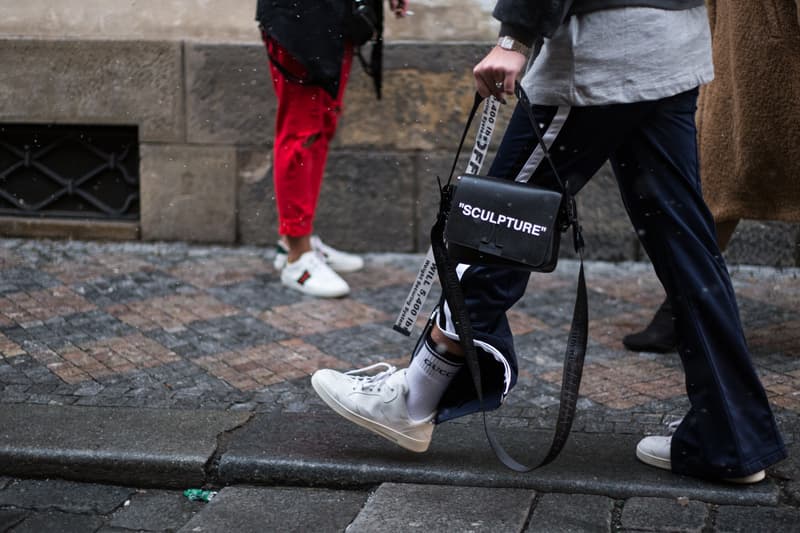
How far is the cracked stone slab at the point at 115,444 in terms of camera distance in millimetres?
3236

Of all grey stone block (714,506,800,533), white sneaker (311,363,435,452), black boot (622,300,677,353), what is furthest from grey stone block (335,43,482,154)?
grey stone block (714,506,800,533)

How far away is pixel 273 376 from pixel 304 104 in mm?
1419

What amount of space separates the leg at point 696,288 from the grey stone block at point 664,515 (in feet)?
0.48

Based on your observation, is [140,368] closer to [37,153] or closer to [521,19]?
[521,19]

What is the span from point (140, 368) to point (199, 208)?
6.71 feet

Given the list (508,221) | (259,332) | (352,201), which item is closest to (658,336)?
(259,332)

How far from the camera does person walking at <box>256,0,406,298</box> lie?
474 centimetres

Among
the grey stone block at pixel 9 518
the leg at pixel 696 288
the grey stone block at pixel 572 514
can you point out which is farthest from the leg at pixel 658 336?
the grey stone block at pixel 9 518

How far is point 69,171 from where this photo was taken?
6211 millimetres

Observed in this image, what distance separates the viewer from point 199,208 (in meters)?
6.03

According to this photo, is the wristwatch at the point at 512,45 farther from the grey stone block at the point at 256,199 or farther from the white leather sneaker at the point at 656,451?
the grey stone block at the point at 256,199

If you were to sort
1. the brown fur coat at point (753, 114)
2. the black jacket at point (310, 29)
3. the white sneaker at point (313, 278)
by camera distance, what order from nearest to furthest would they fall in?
the brown fur coat at point (753, 114) < the black jacket at point (310, 29) < the white sneaker at point (313, 278)

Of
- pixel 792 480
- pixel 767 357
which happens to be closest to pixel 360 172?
pixel 767 357

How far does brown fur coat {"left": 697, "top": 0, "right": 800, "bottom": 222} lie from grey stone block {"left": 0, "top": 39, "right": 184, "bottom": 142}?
284cm
